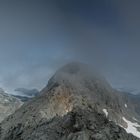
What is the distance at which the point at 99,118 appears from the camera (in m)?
163

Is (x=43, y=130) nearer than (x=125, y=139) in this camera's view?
No

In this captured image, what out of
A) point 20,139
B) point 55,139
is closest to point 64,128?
point 55,139

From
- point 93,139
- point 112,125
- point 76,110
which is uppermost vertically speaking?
point 76,110

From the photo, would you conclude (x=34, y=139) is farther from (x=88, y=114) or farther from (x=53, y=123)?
(x=88, y=114)

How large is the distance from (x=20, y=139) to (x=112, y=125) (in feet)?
179

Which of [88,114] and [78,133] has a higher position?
[88,114]

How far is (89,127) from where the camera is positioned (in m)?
149

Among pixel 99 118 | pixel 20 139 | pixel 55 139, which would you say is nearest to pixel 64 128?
pixel 55 139

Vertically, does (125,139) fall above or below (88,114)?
below

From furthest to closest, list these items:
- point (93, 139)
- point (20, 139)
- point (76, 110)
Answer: point (20, 139) → point (76, 110) → point (93, 139)

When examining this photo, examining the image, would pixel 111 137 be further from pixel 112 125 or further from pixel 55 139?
pixel 55 139

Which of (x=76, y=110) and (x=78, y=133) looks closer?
(x=78, y=133)

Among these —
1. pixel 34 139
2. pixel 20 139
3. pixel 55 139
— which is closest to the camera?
pixel 55 139

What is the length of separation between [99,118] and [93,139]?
93.6ft
